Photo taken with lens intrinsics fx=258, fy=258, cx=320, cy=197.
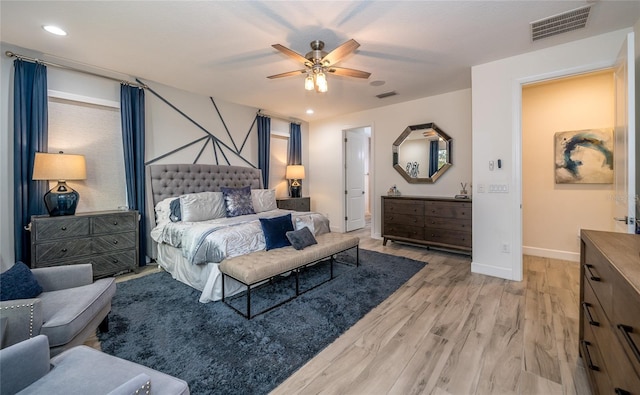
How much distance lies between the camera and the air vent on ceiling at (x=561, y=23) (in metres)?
2.32

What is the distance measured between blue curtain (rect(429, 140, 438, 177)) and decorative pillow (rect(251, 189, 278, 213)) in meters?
2.95

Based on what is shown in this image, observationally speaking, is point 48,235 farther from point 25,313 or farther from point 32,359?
point 32,359

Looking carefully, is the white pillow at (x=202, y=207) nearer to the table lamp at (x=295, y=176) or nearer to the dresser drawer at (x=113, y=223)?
the dresser drawer at (x=113, y=223)

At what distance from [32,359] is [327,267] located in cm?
296

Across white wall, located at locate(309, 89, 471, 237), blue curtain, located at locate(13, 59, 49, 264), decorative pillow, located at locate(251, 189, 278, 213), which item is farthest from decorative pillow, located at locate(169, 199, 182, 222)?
white wall, located at locate(309, 89, 471, 237)

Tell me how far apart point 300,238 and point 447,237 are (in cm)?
250

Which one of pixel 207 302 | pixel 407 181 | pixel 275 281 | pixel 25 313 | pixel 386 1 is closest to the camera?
pixel 25 313

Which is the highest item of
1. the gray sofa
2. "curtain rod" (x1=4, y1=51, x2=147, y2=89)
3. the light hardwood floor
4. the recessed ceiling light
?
the recessed ceiling light

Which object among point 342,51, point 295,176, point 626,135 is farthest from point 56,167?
point 626,135

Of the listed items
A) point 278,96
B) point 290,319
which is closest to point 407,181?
point 278,96

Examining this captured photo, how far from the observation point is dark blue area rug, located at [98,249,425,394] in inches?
66.5

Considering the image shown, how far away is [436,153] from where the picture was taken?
4680 mm

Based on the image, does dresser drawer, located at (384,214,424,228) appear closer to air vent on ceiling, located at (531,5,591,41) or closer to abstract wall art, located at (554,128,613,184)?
abstract wall art, located at (554,128,613,184)

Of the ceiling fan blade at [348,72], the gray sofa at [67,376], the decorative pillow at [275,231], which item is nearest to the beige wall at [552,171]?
the ceiling fan blade at [348,72]
